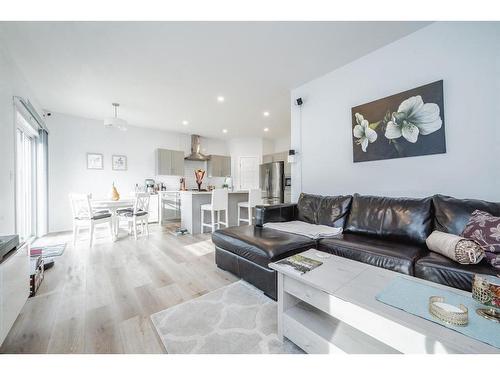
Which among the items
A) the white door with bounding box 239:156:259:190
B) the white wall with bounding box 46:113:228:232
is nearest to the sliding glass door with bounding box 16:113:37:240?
the white wall with bounding box 46:113:228:232

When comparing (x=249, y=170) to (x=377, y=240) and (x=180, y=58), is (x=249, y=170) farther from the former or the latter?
(x=377, y=240)

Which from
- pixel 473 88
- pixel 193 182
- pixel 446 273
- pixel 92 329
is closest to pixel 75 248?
pixel 92 329

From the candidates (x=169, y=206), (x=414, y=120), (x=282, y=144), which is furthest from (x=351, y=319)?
(x=282, y=144)

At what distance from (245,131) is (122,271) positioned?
4604mm

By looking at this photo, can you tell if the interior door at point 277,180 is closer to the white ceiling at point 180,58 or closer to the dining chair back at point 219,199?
the white ceiling at point 180,58

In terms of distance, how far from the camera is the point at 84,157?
4.67 meters

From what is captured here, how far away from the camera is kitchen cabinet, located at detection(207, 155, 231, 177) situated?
253 inches

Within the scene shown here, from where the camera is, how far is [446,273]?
1.30 metres

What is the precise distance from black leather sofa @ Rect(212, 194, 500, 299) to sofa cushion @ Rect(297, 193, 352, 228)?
0.4 inches

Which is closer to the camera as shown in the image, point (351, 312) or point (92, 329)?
point (351, 312)

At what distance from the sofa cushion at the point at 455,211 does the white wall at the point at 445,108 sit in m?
0.33

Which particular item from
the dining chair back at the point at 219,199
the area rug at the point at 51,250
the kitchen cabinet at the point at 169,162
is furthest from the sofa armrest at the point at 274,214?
the kitchen cabinet at the point at 169,162

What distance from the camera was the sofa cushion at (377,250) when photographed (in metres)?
1.49
